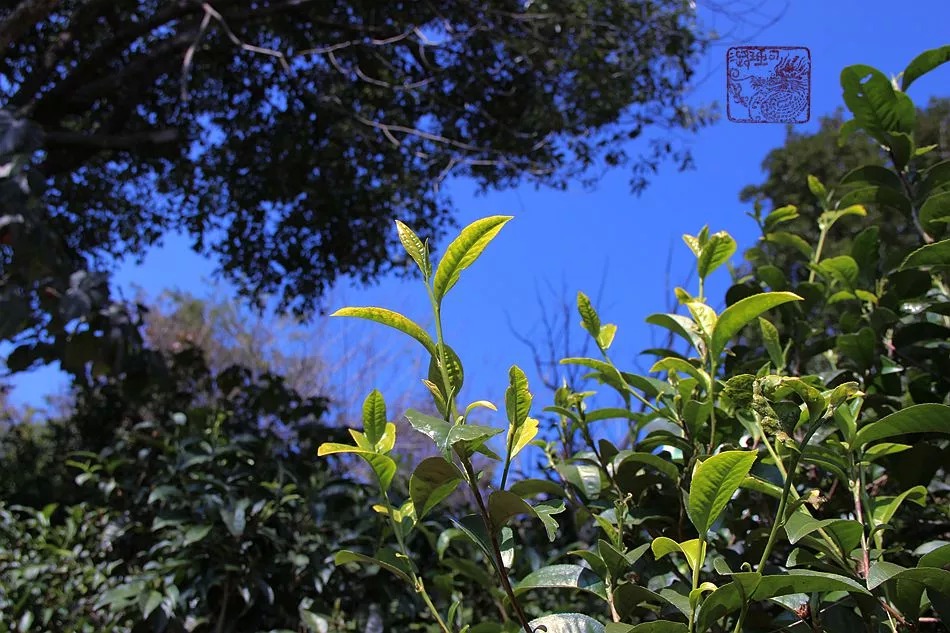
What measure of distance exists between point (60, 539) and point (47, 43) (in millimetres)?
4586

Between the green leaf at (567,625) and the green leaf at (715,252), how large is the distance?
1.48 ft

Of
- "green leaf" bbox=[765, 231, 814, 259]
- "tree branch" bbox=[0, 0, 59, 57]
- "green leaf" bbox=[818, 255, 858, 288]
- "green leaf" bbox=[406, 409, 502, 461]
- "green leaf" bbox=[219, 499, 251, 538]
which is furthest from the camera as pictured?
"tree branch" bbox=[0, 0, 59, 57]

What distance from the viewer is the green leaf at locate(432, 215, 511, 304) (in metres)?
0.65

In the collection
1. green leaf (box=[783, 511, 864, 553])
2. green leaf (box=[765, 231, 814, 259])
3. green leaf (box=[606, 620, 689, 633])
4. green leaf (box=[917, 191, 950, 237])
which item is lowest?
green leaf (box=[606, 620, 689, 633])

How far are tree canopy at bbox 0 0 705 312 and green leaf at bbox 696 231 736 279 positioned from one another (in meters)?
3.65

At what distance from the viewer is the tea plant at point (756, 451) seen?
0.63 m

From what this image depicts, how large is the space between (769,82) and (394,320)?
66cm

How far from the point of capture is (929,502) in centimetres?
101

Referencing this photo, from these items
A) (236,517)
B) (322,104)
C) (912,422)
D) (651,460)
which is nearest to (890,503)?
(912,422)

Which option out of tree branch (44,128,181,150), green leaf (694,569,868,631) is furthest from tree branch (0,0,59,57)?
green leaf (694,569,868,631)

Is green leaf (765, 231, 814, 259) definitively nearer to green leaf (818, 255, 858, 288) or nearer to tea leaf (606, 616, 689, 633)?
green leaf (818, 255, 858, 288)

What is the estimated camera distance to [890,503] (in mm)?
805

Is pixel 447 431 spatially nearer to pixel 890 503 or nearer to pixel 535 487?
pixel 535 487

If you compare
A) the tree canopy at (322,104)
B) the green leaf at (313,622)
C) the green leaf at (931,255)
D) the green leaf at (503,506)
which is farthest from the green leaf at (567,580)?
the tree canopy at (322,104)
